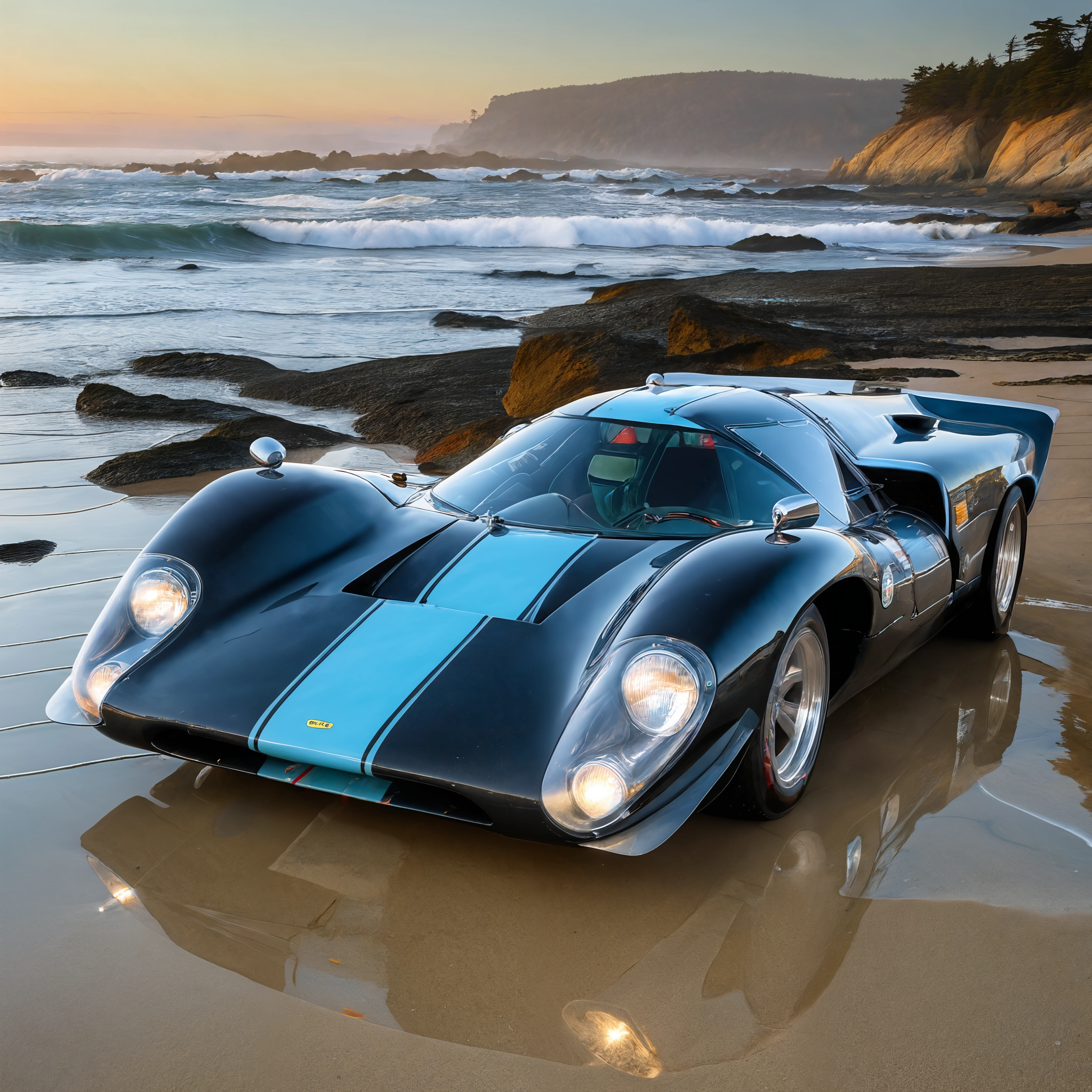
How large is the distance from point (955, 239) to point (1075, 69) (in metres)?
45.7

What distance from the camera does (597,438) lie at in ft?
11.3

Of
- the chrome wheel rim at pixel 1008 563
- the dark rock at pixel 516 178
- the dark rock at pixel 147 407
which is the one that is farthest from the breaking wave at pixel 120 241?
the dark rock at pixel 516 178

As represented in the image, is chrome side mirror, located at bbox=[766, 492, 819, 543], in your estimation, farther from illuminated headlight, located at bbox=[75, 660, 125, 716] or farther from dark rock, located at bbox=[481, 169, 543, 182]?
dark rock, located at bbox=[481, 169, 543, 182]

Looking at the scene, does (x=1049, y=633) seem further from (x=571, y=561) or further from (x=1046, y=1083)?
(x=1046, y=1083)

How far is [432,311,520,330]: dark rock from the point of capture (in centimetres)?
1437

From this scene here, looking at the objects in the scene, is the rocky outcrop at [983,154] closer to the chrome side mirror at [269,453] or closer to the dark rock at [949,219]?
the dark rock at [949,219]

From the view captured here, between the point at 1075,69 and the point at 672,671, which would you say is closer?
the point at 672,671

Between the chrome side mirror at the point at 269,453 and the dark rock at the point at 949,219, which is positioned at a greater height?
the chrome side mirror at the point at 269,453

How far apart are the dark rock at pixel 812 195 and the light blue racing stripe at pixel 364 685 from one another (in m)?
67.7

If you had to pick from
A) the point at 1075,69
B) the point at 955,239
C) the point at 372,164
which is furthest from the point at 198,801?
the point at 372,164

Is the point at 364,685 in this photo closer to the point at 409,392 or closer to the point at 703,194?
the point at 409,392

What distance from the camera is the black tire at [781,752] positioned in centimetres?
239

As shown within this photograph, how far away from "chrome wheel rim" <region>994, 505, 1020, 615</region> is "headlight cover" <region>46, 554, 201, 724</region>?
9.98 feet

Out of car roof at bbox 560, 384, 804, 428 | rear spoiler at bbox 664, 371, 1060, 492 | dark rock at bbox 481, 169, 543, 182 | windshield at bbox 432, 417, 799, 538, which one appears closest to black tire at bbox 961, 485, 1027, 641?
rear spoiler at bbox 664, 371, 1060, 492
